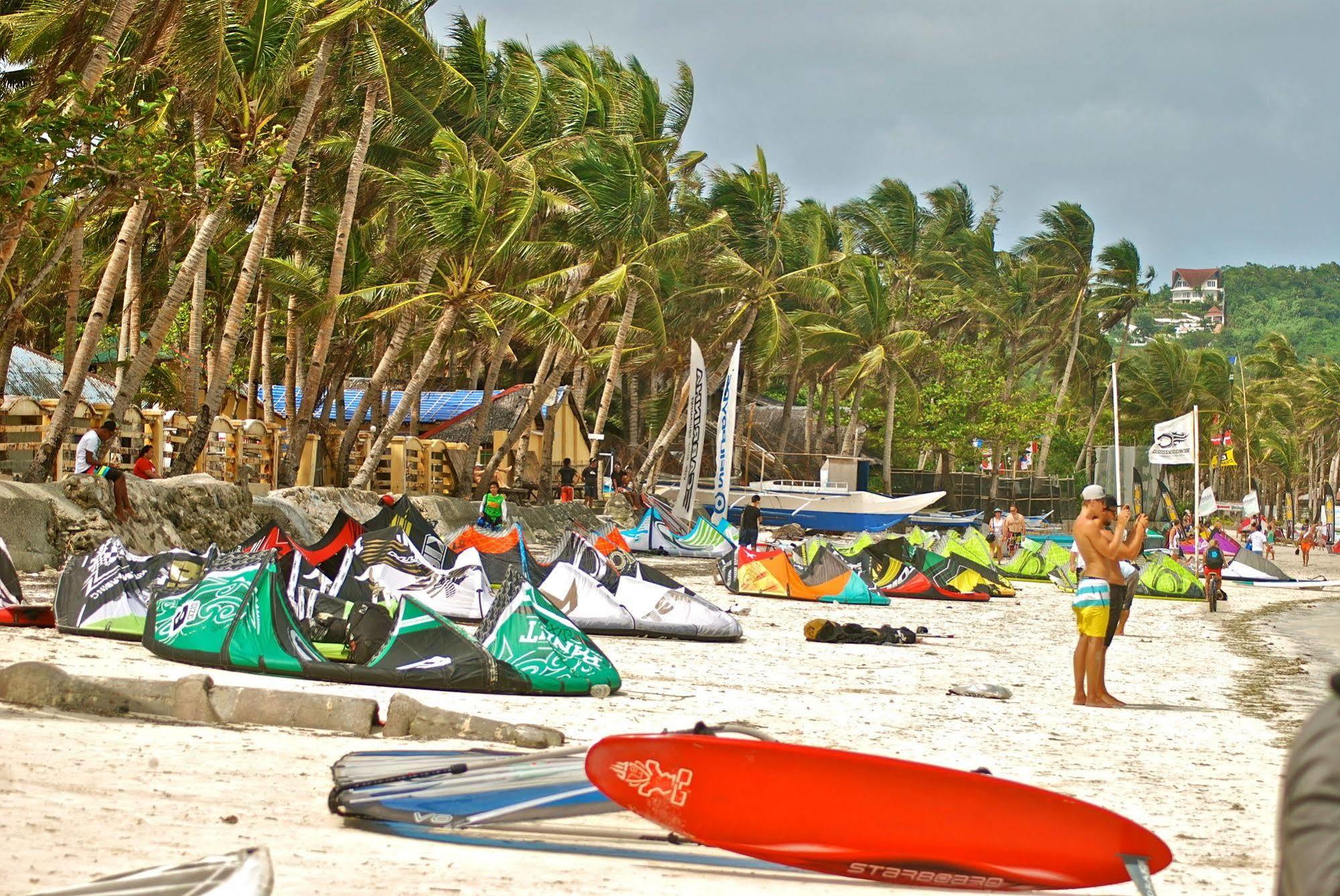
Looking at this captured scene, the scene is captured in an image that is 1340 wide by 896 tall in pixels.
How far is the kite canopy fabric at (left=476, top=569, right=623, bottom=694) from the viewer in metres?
8.46

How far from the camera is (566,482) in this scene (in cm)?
3422

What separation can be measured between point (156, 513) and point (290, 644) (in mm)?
8491

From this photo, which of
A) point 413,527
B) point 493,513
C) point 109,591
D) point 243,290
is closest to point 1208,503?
point 493,513

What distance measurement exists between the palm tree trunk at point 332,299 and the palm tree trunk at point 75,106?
20.3ft

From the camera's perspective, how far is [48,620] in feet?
33.1

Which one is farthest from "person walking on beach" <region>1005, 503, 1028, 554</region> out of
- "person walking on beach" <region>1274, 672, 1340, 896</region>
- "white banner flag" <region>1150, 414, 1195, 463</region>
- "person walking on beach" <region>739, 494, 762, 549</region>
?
"person walking on beach" <region>1274, 672, 1340, 896</region>

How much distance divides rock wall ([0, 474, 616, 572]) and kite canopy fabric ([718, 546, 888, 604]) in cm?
636

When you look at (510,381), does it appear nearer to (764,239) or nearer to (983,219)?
(764,239)

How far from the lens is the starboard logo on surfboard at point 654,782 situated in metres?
4.44

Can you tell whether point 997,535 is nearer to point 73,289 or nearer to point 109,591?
point 73,289

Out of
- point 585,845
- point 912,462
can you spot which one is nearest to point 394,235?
point 585,845

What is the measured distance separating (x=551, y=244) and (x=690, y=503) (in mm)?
6886

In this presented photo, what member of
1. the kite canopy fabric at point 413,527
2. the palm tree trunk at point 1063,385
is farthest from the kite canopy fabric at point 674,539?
the palm tree trunk at point 1063,385

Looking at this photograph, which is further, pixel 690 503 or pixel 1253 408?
pixel 1253 408
